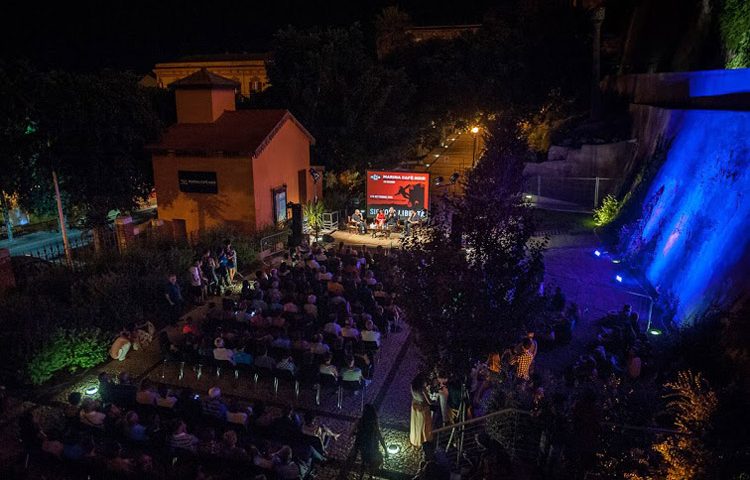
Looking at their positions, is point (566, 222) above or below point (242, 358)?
below

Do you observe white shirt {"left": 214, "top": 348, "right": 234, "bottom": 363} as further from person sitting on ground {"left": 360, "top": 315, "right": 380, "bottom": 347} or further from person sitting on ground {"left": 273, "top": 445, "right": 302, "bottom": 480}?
person sitting on ground {"left": 273, "top": 445, "right": 302, "bottom": 480}

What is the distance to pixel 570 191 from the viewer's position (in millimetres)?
26797

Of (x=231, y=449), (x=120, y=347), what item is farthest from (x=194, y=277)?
(x=231, y=449)

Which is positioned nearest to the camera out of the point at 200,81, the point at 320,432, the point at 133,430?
the point at 133,430

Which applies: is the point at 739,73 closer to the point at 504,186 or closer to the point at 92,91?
the point at 504,186

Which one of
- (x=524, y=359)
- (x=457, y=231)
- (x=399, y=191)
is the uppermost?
(x=457, y=231)

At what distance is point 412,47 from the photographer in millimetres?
39281

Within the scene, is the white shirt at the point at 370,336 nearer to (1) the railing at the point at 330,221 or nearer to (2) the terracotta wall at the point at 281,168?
(2) the terracotta wall at the point at 281,168

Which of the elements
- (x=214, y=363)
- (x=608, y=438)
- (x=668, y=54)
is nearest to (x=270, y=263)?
(x=214, y=363)

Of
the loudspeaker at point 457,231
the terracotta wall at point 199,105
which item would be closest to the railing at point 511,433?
the loudspeaker at point 457,231

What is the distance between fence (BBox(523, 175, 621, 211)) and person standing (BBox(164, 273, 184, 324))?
56.7 ft

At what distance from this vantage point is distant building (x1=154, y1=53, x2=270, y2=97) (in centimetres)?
6206

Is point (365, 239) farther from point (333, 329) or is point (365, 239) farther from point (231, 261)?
point (333, 329)

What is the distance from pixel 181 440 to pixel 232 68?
61.2 metres
